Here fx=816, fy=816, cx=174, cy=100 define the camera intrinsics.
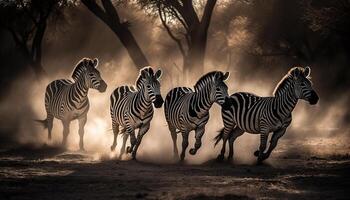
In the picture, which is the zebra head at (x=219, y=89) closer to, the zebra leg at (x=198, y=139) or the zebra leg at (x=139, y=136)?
the zebra leg at (x=198, y=139)

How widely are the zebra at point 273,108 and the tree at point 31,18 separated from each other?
1577cm

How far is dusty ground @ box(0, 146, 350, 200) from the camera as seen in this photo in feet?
35.8

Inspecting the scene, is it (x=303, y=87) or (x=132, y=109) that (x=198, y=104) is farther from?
(x=303, y=87)

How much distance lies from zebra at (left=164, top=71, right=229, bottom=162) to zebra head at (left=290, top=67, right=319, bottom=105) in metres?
1.31

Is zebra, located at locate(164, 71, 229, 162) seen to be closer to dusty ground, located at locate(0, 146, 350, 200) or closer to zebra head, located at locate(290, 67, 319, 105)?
dusty ground, located at locate(0, 146, 350, 200)

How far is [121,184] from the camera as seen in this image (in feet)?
38.9

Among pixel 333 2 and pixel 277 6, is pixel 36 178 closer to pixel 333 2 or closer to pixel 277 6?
pixel 333 2

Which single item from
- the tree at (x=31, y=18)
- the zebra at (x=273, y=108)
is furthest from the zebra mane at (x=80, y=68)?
the tree at (x=31, y=18)

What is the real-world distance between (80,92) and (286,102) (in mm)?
5117

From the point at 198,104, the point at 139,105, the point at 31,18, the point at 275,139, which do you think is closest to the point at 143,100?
the point at 139,105

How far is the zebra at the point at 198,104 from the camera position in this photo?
50.3 ft

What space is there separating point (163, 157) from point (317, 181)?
485 centimetres

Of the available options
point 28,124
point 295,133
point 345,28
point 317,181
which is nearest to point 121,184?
point 317,181

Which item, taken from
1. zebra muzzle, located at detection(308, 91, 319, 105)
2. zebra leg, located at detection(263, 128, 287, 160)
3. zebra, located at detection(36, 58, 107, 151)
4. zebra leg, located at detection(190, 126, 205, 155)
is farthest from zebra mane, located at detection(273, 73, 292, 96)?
zebra, located at detection(36, 58, 107, 151)
